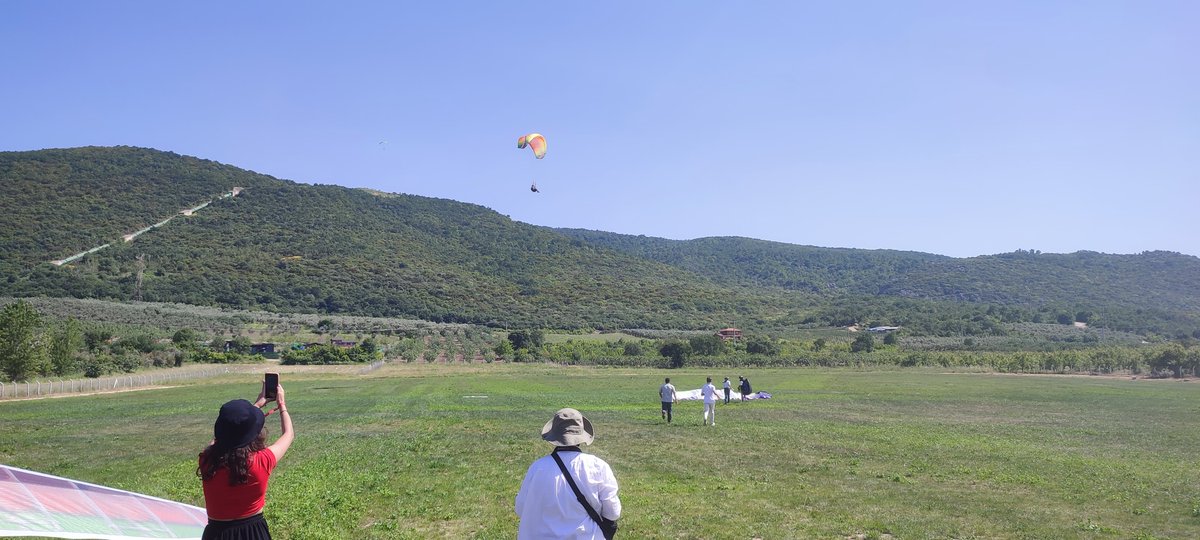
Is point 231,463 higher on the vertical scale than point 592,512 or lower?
higher

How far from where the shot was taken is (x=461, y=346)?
8181 centimetres

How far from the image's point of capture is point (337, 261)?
12038 centimetres

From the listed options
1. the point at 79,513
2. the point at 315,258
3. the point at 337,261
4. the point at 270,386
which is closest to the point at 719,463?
the point at 79,513

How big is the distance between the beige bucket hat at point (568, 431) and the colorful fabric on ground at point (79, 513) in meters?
4.22

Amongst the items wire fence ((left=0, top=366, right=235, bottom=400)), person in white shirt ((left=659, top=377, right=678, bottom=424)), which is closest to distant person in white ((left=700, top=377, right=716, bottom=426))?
person in white shirt ((left=659, top=377, right=678, bottom=424))

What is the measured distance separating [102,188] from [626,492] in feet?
454

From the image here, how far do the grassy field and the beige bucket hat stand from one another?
15.2ft

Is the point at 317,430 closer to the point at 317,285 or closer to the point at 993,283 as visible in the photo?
the point at 317,285

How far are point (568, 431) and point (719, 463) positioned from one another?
10.7 metres

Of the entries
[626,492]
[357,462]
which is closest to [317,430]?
[357,462]

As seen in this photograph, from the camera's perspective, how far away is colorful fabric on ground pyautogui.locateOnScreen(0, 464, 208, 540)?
7066mm

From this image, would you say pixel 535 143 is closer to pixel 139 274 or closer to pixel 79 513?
pixel 79 513

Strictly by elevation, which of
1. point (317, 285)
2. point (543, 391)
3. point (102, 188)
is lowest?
point (543, 391)

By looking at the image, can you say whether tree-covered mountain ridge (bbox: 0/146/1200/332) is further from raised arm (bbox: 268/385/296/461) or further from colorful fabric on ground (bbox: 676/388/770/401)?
raised arm (bbox: 268/385/296/461)
